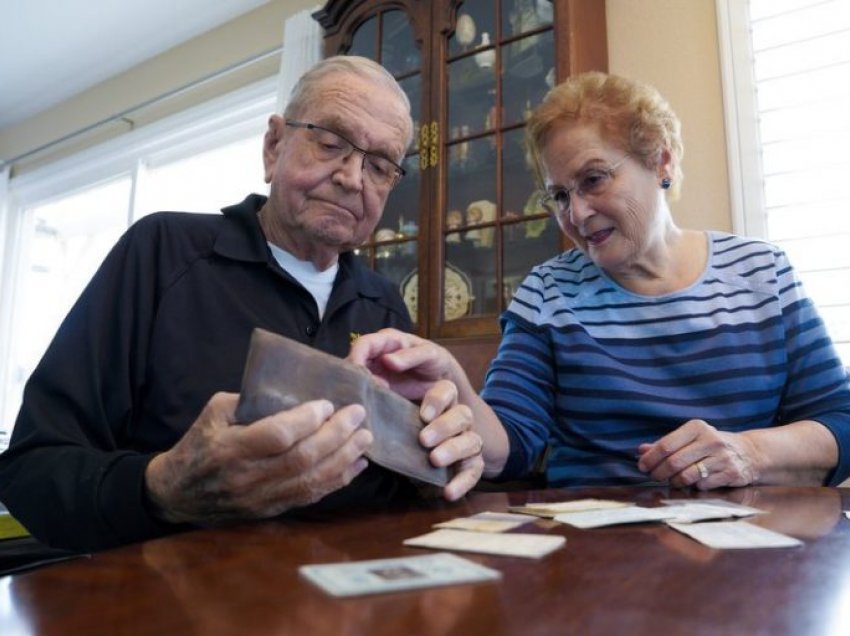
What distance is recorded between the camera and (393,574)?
40 centimetres

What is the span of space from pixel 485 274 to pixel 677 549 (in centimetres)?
169

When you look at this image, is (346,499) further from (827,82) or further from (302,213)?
(827,82)

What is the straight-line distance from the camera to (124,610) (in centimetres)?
35

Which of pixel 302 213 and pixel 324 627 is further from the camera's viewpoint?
pixel 302 213

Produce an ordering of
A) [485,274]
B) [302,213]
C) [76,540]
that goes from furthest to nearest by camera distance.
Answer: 1. [485,274]
2. [302,213]
3. [76,540]

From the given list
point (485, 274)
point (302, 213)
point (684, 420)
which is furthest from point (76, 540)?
point (485, 274)

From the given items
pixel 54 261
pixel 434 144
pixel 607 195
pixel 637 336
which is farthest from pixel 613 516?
pixel 54 261

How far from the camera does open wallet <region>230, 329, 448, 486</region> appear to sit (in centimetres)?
56

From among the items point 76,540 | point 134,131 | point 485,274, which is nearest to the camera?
point 76,540

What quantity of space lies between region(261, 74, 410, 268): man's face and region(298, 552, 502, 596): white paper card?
0.76 metres

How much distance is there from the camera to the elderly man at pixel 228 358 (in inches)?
24.2

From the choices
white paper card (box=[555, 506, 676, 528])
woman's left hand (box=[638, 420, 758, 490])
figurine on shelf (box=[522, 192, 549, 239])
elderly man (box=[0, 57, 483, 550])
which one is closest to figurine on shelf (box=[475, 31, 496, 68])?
figurine on shelf (box=[522, 192, 549, 239])

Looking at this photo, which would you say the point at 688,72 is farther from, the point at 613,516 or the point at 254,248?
the point at 613,516

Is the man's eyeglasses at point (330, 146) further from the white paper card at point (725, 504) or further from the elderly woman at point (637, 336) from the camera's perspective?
the white paper card at point (725, 504)
